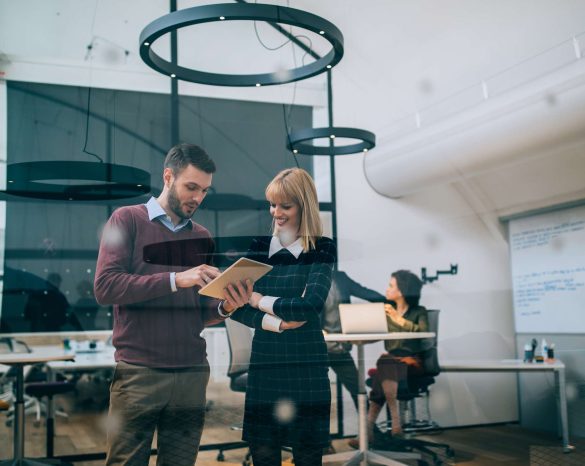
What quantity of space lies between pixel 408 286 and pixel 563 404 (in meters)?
1.01

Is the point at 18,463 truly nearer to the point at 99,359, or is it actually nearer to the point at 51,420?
the point at 51,420

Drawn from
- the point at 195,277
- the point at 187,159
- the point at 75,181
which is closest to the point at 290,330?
the point at 195,277

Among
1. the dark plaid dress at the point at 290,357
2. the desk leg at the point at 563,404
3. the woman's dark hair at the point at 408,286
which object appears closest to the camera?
the dark plaid dress at the point at 290,357

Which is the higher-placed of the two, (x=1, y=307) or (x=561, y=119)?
(x=561, y=119)

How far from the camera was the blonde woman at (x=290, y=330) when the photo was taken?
2201mm

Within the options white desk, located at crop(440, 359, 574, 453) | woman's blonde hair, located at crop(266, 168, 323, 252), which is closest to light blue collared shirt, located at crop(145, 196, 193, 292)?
woman's blonde hair, located at crop(266, 168, 323, 252)

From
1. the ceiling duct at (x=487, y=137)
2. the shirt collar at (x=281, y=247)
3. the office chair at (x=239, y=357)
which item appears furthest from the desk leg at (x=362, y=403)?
the ceiling duct at (x=487, y=137)

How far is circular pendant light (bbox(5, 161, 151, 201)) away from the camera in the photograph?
218 cm

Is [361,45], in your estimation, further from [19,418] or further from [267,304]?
[19,418]

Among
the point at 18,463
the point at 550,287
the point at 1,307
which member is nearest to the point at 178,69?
the point at 1,307

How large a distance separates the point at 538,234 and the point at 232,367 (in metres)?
1.53

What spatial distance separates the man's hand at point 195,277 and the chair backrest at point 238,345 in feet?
0.53

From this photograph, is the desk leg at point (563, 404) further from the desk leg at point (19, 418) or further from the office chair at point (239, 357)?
the desk leg at point (19, 418)

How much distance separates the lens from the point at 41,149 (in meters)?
2.23
